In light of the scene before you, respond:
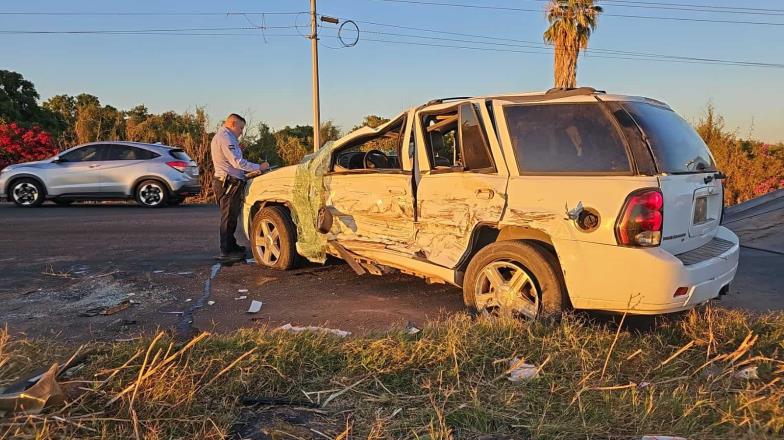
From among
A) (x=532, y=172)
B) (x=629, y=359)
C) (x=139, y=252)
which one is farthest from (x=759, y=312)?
(x=139, y=252)

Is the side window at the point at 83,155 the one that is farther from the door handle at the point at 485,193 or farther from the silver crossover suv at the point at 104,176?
the door handle at the point at 485,193

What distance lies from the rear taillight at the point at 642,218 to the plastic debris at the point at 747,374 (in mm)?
897

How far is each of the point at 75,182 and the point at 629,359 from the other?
13.9 meters

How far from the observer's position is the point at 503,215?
4.33 m

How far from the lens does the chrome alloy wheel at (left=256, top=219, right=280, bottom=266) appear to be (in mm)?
6676

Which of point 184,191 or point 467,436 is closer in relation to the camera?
point 467,436

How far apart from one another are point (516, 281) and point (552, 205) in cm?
64

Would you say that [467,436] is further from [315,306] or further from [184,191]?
[184,191]

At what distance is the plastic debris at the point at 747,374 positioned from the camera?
3410mm

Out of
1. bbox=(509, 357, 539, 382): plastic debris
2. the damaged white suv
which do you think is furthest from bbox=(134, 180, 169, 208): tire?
bbox=(509, 357, 539, 382): plastic debris

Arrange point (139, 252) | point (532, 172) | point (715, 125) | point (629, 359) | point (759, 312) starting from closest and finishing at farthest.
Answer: point (629, 359) → point (532, 172) → point (759, 312) → point (139, 252) → point (715, 125)

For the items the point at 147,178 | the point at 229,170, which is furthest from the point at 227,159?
the point at 147,178

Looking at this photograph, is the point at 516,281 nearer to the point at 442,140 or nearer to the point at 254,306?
the point at 442,140

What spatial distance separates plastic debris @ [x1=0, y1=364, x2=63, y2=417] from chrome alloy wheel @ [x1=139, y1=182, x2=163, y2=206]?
39.6 feet
